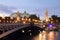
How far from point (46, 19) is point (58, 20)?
16.2 m

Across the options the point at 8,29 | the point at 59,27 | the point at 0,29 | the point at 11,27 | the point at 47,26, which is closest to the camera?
the point at 0,29

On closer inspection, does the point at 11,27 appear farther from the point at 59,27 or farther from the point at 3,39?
the point at 59,27

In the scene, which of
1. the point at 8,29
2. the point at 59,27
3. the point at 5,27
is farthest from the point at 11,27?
the point at 59,27

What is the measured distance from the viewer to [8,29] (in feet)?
152

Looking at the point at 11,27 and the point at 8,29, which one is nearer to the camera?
the point at 8,29

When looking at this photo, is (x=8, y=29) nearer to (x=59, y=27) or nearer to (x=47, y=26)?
(x=47, y=26)

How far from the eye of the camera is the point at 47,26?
116188 millimetres

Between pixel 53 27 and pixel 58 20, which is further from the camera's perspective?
pixel 58 20

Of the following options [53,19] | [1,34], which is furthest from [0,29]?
[53,19]

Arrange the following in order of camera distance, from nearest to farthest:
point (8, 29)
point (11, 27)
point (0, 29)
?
1. point (0, 29)
2. point (8, 29)
3. point (11, 27)

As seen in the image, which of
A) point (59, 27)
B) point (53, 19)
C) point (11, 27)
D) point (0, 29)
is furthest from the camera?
point (53, 19)

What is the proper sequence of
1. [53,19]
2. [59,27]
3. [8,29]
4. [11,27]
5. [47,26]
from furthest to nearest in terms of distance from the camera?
[53,19]
[59,27]
[47,26]
[11,27]
[8,29]

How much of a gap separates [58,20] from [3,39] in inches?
4333

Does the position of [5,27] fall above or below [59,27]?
above
